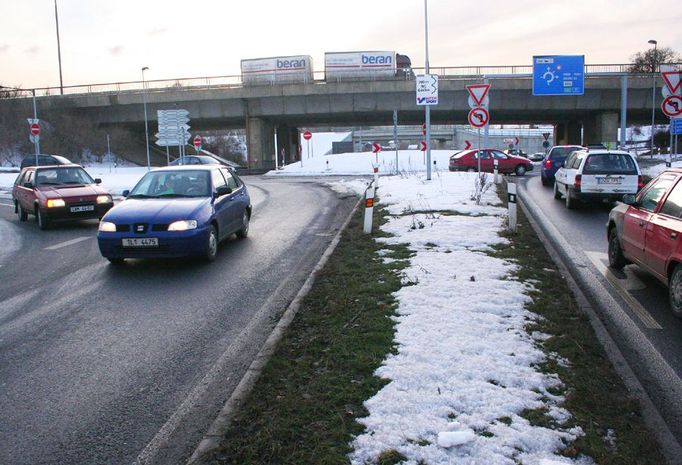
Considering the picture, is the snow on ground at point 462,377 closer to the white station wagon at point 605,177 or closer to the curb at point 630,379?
the curb at point 630,379

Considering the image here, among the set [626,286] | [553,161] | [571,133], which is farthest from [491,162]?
[626,286]

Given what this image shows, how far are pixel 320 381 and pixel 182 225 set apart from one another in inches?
200

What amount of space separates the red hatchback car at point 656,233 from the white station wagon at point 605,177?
686 cm

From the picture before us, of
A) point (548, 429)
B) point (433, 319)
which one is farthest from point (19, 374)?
point (548, 429)

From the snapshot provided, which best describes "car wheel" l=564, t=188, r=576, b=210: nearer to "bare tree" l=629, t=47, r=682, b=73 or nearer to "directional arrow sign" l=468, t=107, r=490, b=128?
"directional arrow sign" l=468, t=107, r=490, b=128

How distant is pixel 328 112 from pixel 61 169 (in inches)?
1275

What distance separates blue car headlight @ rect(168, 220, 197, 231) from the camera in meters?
8.56

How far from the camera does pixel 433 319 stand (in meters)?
5.41

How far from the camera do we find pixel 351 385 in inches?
160

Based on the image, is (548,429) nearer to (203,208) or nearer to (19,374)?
(19,374)

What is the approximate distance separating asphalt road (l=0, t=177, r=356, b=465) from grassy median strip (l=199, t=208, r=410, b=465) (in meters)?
0.35

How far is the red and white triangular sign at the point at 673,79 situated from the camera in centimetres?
1516

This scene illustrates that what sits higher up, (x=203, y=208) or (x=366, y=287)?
(x=203, y=208)

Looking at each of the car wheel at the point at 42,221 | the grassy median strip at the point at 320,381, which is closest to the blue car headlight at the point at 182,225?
the grassy median strip at the point at 320,381
